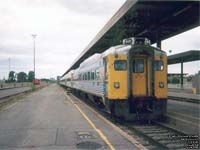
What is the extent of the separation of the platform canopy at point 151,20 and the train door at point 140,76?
277cm

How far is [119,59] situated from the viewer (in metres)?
14.8

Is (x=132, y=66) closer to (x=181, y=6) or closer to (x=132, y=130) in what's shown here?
(x=132, y=130)

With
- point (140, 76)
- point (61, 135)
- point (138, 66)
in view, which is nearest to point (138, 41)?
point (138, 66)

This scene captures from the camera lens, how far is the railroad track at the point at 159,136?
32.3 ft

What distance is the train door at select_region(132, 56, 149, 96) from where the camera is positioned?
1494 cm

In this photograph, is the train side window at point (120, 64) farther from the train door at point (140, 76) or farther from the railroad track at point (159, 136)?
the railroad track at point (159, 136)

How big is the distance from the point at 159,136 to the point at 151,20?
12.0 meters

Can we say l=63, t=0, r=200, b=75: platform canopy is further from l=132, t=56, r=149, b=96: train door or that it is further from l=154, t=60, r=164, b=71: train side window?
l=154, t=60, r=164, b=71: train side window

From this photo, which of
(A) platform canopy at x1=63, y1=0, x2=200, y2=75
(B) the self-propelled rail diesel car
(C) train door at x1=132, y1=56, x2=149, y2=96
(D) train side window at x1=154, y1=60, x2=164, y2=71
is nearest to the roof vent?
(B) the self-propelled rail diesel car

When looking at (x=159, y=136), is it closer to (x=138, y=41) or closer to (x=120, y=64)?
(x=120, y=64)

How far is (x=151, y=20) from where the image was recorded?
22281mm

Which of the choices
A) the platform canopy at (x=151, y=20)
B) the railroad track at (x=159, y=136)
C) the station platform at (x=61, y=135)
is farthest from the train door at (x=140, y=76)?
the platform canopy at (x=151, y=20)

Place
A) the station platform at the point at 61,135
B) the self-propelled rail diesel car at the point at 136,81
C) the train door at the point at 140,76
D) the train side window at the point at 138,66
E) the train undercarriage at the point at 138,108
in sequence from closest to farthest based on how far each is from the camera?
1. the station platform at the point at 61,135
2. the train undercarriage at the point at 138,108
3. the self-propelled rail diesel car at the point at 136,81
4. the train door at the point at 140,76
5. the train side window at the point at 138,66

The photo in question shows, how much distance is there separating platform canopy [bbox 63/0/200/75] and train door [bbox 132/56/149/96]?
2765mm
